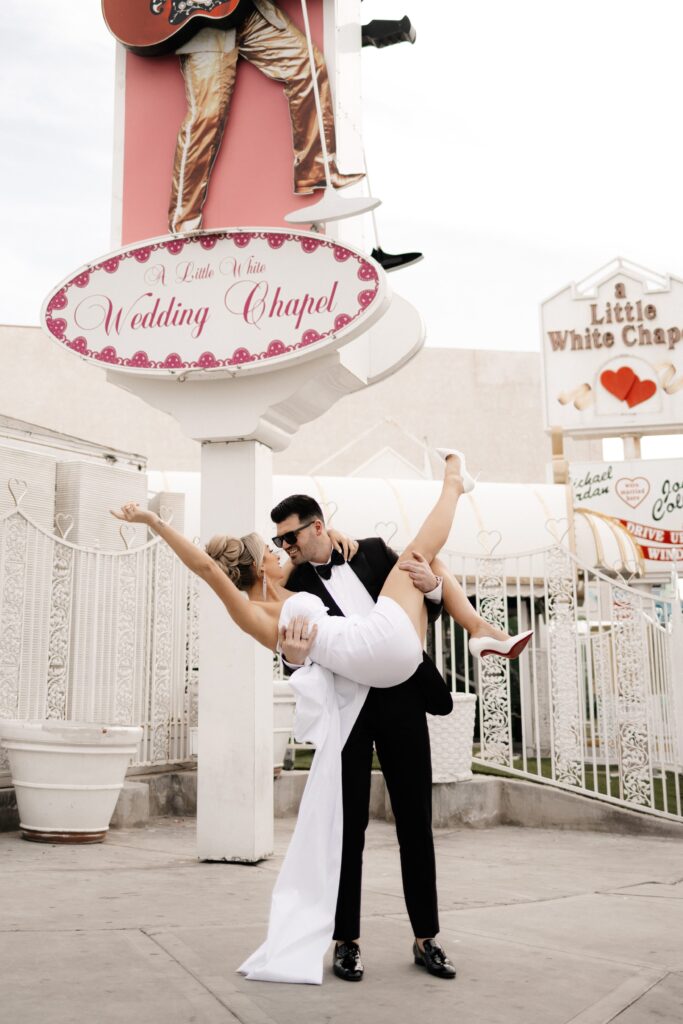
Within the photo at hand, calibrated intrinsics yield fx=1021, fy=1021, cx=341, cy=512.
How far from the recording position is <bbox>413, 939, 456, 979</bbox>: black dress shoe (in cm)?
359

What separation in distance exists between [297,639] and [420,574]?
502 millimetres

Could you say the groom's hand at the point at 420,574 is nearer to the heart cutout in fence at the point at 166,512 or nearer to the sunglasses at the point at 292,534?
the sunglasses at the point at 292,534

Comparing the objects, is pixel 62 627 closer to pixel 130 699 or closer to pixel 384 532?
pixel 130 699

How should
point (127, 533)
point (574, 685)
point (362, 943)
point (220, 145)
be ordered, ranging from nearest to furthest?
point (362, 943), point (220, 145), point (574, 685), point (127, 533)

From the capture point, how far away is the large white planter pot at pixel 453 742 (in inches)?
321

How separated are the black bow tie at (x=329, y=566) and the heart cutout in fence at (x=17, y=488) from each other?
4.33 meters

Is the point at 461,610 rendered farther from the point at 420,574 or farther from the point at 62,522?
the point at 62,522

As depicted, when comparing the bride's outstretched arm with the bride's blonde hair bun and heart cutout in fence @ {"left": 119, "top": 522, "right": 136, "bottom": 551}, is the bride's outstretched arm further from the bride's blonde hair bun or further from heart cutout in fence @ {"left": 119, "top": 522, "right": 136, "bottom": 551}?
heart cutout in fence @ {"left": 119, "top": 522, "right": 136, "bottom": 551}

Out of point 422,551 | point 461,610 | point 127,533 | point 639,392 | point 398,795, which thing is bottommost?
point 398,795

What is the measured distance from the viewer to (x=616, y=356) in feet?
64.6

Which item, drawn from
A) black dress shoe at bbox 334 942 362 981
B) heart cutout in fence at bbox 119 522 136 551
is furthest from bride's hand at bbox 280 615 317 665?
heart cutout in fence at bbox 119 522 136 551

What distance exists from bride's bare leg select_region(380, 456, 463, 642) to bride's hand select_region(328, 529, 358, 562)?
0.75ft

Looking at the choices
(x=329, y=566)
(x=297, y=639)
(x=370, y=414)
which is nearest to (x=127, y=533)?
(x=329, y=566)

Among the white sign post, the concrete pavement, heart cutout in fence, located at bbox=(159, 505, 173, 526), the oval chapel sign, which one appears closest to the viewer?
the concrete pavement
